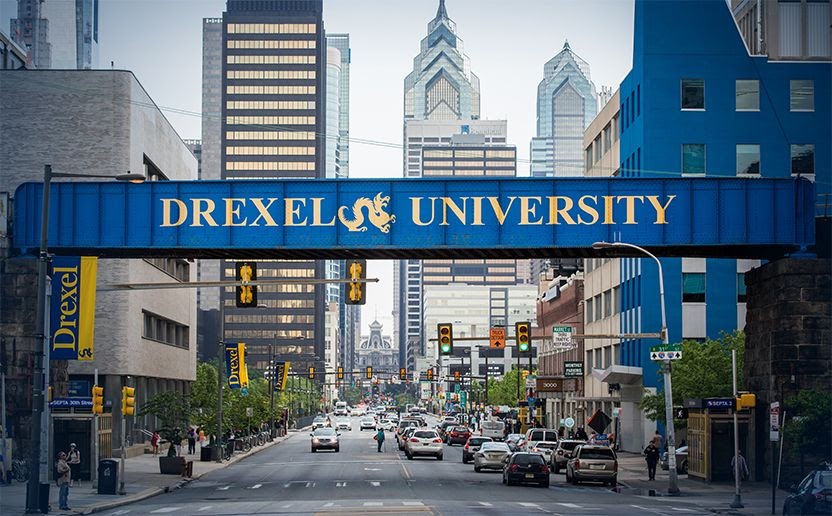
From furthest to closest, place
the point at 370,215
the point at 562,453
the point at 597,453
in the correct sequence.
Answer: the point at 562,453 → the point at 597,453 → the point at 370,215

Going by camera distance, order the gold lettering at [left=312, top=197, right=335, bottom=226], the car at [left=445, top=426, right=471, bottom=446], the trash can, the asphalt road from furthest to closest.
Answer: the car at [left=445, top=426, right=471, bottom=446] < the gold lettering at [left=312, top=197, right=335, bottom=226] < the trash can < the asphalt road

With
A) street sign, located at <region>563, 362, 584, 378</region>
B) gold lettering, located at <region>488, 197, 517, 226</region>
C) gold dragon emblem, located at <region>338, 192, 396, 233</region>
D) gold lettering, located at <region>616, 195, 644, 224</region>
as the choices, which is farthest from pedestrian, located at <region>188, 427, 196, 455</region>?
gold lettering, located at <region>616, 195, 644, 224</region>

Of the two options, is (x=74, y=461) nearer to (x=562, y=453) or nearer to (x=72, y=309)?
(x=72, y=309)

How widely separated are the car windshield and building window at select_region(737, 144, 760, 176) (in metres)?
35.0

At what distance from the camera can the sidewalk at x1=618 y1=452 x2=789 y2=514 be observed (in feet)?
124

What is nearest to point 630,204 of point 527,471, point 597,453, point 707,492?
point 707,492

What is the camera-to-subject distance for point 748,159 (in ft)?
265

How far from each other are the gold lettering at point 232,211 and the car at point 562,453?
21.0 m

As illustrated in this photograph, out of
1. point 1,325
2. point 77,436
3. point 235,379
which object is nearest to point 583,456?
point 77,436

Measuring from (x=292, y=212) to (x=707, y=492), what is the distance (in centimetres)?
1921

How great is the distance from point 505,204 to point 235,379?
133 feet

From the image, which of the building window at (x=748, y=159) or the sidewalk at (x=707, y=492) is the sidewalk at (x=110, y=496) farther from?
the building window at (x=748, y=159)

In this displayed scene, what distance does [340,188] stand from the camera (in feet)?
154

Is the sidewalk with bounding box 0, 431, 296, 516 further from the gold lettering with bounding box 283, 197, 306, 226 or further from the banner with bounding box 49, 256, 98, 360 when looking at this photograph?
the gold lettering with bounding box 283, 197, 306, 226
